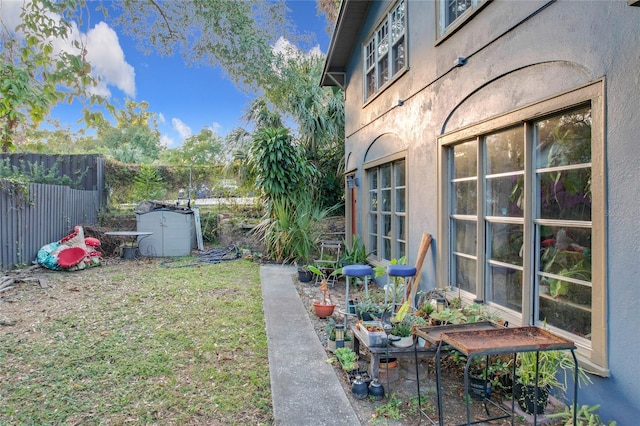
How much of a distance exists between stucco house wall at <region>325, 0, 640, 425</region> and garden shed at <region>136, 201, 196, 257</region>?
281 inches

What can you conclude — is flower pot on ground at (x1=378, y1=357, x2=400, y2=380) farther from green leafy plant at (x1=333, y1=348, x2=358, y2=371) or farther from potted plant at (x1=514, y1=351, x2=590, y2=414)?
potted plant at (x1=514, y1=351, x2=590, y2=414)

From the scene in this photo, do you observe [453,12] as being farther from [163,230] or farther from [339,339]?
[163,230]

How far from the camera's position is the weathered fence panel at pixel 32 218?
739cm

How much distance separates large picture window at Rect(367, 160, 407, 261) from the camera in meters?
6.06

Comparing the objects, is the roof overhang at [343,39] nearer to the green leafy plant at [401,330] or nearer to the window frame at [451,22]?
the window frame at [451,22]

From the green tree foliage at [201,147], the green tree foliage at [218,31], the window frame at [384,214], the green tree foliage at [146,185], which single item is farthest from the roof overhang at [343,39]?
the green tree foliage at [201,147]

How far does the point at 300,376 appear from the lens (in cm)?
339

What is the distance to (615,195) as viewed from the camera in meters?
2.41

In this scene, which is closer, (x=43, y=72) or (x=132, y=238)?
(x=43, y=72)

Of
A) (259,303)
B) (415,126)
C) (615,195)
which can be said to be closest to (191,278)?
(259,303)

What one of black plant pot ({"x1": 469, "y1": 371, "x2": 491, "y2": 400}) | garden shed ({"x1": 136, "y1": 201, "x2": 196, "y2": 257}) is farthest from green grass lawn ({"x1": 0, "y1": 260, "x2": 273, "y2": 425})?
garden shed ({"x1": 136, "y1": 201, "x2": 196, "y2": 257})

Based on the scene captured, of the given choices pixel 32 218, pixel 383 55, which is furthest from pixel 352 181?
pixel 32 218

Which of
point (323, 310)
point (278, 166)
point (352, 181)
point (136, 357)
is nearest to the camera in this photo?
point (136, 357)

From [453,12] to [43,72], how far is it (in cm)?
427
